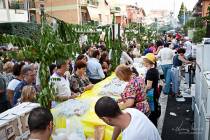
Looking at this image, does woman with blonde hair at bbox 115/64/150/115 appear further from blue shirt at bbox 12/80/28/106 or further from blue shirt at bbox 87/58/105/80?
blue shirt at bbox 87/58/105/80

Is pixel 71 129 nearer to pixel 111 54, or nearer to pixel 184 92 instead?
pixel 111 54

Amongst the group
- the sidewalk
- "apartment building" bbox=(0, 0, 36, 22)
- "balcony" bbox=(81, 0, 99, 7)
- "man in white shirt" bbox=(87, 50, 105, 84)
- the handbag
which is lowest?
the sidewalk

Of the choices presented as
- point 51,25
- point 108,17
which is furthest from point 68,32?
point 108,17

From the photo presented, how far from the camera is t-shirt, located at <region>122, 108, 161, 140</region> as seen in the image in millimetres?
2572

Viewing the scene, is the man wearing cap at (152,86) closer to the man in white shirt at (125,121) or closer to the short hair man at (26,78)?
the short hair man at (26,78)

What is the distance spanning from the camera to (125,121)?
8.67 ft

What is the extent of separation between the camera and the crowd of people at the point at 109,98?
8.63ft

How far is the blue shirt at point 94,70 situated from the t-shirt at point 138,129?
482 cm

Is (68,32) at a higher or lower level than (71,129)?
higher

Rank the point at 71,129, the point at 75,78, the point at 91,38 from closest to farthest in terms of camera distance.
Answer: the point at 71,129 → the point at 75,78 → the point at 91,38

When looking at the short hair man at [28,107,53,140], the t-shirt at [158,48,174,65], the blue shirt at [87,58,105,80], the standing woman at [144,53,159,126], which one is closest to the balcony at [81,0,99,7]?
the t-shirt at [158,48,174,65]

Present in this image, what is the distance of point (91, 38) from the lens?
7.59m

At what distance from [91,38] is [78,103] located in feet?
11.3

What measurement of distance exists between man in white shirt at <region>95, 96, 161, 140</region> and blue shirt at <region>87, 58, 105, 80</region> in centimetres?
487
